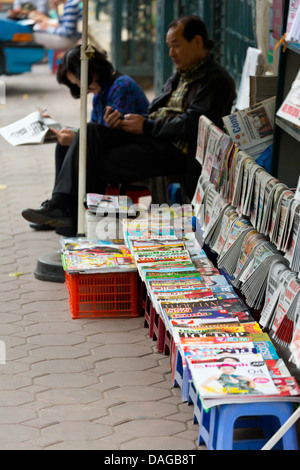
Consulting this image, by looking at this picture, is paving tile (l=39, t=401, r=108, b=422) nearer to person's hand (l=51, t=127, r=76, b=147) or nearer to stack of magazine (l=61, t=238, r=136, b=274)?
stack of magazine (l=61, t=238, r=136, b=274)

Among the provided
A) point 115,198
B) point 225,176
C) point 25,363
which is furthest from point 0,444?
point 115,198

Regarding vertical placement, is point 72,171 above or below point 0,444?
above

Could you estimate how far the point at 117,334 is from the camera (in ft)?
14.0

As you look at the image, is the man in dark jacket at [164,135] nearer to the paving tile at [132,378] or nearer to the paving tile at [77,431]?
the paving tile at [132,378]

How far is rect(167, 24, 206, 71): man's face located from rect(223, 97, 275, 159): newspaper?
1.13m

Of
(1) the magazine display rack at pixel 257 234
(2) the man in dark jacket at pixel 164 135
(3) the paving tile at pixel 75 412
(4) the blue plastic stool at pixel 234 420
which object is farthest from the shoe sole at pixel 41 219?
(4) the blue plastic stool at pixel 234 420

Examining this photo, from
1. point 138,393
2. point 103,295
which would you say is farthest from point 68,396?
point 103,295

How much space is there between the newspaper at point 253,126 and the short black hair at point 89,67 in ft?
5.05

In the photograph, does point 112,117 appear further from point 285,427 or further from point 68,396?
point 285,427

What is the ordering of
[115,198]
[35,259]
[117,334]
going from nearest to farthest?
[117,334] < [115,198] < [35,259]

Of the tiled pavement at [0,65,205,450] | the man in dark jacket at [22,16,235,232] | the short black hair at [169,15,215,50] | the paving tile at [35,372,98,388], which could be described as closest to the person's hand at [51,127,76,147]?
the man in dark jacket at [22,16,235,232]

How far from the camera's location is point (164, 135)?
5047 mm

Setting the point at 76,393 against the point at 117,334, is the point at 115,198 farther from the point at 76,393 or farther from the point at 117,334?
the point at 76,393
